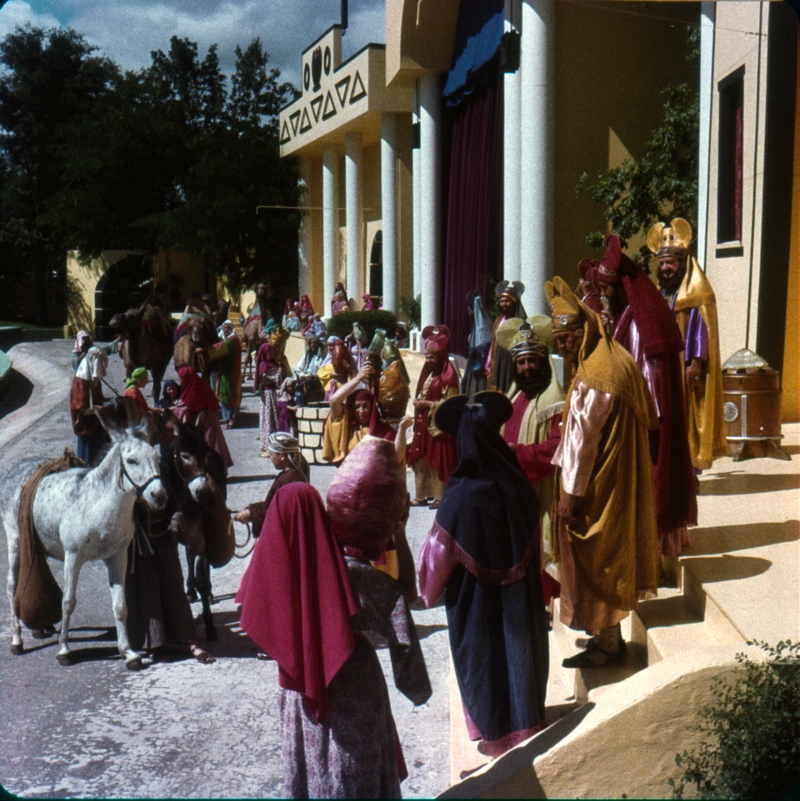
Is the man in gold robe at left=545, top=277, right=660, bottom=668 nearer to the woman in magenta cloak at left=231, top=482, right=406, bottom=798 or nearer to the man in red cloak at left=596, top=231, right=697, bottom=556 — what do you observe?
the man in red cloak at left=596, top=231, right=697, bottom=556

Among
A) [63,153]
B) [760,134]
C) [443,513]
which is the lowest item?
[443,513]

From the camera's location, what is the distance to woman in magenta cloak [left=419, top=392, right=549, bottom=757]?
378 centimetres

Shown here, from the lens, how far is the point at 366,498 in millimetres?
3123

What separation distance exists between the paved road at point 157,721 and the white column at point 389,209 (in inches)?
550

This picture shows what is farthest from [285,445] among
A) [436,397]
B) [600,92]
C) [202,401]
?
[600,92]

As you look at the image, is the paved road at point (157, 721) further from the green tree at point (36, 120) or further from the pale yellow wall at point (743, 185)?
the green tree at point (36, 120)

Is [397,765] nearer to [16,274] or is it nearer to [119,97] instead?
[119,97]

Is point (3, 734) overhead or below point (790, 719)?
below

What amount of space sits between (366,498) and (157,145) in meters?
13.4

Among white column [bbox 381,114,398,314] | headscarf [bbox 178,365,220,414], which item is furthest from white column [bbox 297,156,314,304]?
headscarf [bbox 178,365,220,414]

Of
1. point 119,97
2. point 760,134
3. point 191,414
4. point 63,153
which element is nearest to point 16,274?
point 63,153

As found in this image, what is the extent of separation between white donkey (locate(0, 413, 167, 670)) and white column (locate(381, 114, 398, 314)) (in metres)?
14.8

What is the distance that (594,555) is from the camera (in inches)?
173

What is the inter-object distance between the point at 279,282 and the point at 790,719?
22323mm
